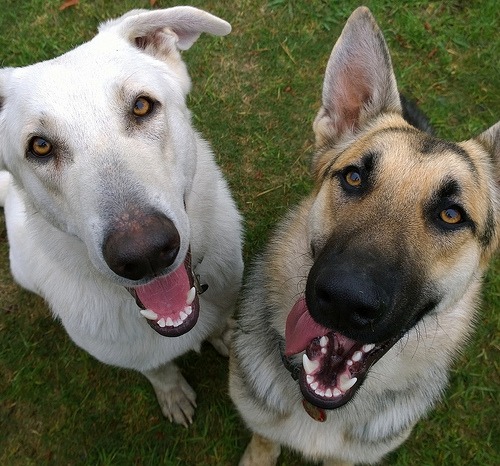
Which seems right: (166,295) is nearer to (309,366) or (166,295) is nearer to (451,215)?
(309,366)

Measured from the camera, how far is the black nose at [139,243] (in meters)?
2.28

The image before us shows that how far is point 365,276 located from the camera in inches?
88.5

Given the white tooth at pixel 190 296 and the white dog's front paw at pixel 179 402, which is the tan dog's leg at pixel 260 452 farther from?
the white tooth at pixel 190 296

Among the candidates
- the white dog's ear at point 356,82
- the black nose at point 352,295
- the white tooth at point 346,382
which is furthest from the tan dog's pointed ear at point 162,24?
the white tooth at point 346,382

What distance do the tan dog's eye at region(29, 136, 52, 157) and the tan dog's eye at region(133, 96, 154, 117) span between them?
46cm

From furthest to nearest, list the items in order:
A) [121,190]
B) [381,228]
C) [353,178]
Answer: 1. [353,178]
2. [381,228]
3. [121,190]

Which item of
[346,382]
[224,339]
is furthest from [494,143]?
[224,339]

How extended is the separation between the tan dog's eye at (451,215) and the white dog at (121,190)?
4.26 ft

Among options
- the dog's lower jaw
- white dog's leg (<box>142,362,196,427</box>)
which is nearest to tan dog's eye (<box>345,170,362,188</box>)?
the dog's lower jaw

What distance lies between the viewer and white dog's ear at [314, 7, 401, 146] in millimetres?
2789

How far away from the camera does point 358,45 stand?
2.88 m

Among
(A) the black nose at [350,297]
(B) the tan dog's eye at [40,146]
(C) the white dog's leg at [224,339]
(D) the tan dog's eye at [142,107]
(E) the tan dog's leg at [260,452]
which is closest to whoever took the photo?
(A) the black nose at [350,297]

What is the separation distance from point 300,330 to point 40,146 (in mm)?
1693

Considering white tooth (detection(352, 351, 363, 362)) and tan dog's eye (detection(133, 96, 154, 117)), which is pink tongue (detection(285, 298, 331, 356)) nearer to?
white tooth (detection(352, 351, 363, 362))
